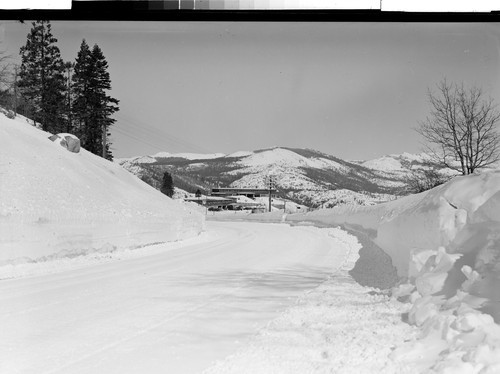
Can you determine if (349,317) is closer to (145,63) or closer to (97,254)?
(145,63)

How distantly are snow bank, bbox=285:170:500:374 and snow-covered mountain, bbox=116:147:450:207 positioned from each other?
2.04ft

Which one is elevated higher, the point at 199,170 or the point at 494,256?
the point at 199,170

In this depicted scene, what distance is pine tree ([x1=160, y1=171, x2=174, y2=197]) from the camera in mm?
4199

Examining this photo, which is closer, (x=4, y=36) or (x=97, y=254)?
(x=4, y=36)

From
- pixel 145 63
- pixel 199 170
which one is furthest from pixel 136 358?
pixel 145 63

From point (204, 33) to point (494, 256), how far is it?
294 centimetres

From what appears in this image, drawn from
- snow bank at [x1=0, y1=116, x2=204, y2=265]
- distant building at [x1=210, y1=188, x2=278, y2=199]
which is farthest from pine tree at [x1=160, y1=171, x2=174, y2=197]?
snow bank at [x1=0, y1=116, x2=204, y2=265]

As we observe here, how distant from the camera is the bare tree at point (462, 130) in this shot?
3.57 metres

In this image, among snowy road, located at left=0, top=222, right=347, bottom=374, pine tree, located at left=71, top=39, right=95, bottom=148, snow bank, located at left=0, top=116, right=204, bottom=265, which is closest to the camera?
snowy road, located at left=0, top=222, right=347, bottom=374

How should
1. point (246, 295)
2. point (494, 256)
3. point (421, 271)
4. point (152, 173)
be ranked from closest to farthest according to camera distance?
point (494, 256) → point (152, 173) → point (421, 271) → point (246, 295)

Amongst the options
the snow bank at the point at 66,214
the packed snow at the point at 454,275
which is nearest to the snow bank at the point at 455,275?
the packed snow at the point at 454,275

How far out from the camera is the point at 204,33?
368 cm

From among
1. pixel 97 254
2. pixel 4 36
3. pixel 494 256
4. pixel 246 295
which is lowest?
pixel 97 254

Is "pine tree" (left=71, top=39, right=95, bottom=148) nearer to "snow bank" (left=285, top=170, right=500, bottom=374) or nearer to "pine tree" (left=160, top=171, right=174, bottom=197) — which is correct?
"pine tree" (left=160, top=171, right=174, bottom=197)
